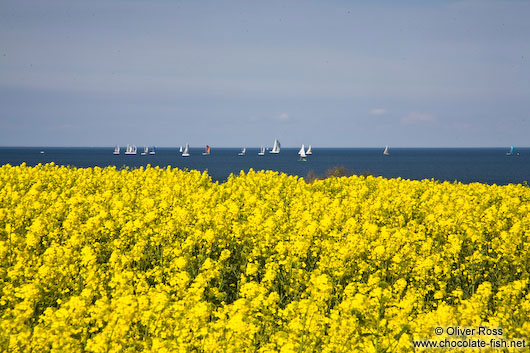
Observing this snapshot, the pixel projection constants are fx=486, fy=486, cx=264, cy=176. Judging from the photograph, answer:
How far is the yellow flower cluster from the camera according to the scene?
820cm

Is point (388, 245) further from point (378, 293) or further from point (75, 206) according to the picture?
point (75, 206)

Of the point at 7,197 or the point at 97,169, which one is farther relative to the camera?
the point at 97,169

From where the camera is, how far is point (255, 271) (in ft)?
38.9

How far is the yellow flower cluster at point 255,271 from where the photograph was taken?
8.20 meters

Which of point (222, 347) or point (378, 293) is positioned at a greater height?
point (378, 293)

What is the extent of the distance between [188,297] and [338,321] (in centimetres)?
279

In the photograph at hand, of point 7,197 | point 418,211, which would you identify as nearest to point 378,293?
point 418,211

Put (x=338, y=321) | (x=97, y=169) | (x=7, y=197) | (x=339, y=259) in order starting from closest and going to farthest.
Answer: (x=338, y=321) < (x=339, y=259) < (x=7, y=197) < (x=97, y=169)

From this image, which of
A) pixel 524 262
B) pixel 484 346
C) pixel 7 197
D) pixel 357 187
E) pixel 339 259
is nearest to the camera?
pixel 484 346

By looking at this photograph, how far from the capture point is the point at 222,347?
25.5 feet

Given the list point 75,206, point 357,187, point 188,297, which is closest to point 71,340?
point 188,297

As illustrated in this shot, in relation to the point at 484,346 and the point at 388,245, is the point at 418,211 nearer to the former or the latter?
the point at 388,245

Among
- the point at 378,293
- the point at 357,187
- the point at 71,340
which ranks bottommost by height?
the point at 71,340

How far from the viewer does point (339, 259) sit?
12227 millimetres
